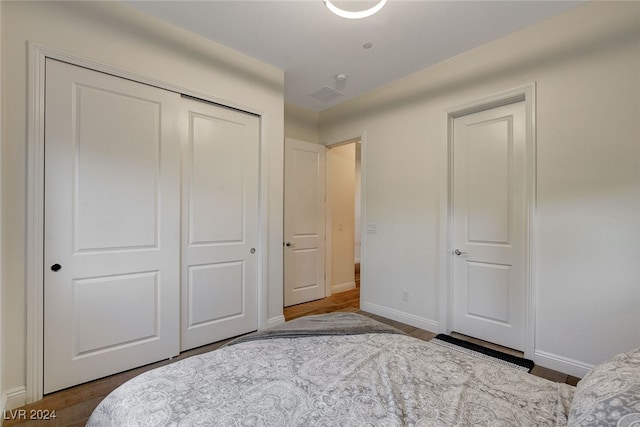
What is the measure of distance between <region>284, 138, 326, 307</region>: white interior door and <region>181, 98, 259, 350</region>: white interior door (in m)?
0.92

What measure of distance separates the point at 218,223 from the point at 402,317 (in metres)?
2.27

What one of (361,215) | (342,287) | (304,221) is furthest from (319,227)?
(342,287)

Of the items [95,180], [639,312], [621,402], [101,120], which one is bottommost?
[639,312]

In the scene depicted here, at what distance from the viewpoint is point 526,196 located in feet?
8.12

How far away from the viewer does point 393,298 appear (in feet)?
11.3

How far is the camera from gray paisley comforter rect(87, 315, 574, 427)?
880mm

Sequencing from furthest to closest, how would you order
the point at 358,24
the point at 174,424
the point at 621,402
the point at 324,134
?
the point at 324,134, the point at 358,24, the point at 174,424, the point at 621,402

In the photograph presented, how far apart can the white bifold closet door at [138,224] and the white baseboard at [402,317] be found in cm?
149

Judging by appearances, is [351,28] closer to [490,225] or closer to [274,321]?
[490,225]

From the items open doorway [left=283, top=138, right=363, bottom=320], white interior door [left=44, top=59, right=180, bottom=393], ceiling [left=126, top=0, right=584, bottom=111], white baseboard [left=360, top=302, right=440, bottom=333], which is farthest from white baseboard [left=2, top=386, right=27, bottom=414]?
white baseboard [left=360, top=302, right=440, bottom=333]

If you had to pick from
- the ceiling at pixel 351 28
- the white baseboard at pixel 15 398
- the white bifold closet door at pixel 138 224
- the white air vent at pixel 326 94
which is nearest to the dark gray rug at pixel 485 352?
the white bifold closet door at pixel 138 224

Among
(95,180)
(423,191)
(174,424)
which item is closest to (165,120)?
(95,180)

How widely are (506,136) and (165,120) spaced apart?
301cm

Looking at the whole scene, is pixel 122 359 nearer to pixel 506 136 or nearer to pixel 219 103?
pixel 219 103
